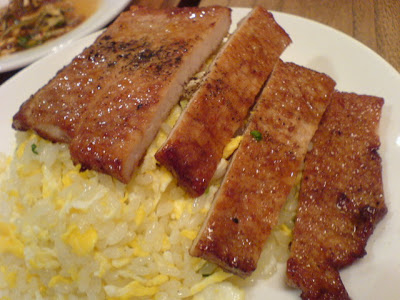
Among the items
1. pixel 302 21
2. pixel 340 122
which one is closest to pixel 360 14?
pixel 302 21

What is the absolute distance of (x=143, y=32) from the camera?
115 inches

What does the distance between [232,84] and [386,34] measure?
8.26ft

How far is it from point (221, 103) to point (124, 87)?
717mm

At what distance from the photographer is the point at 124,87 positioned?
2451 mm

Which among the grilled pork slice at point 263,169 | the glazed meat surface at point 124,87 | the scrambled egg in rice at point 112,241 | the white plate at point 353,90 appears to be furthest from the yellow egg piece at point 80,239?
the white plate at point 353,90

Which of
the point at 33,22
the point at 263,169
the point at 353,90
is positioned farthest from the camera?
the point at 33,22

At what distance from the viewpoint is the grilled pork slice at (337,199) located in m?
2.11

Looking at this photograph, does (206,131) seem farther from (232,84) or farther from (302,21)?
(302,21)

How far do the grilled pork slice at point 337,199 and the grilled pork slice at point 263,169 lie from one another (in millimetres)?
168

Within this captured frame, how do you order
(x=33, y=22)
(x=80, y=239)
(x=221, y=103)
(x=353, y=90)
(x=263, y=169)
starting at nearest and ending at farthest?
(x=80, y=239), (x=263, y=169), (x=221, y=103), (x=353, y=90), (x=33, y=22)

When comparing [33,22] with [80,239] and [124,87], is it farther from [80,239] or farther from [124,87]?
[80,239]

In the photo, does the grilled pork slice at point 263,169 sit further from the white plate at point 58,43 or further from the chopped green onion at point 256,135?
the white plate at point 58,43

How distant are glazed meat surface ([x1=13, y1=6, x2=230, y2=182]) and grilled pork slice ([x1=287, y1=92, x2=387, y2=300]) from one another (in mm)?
1198

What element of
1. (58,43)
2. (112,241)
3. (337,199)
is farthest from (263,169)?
(58,43)
